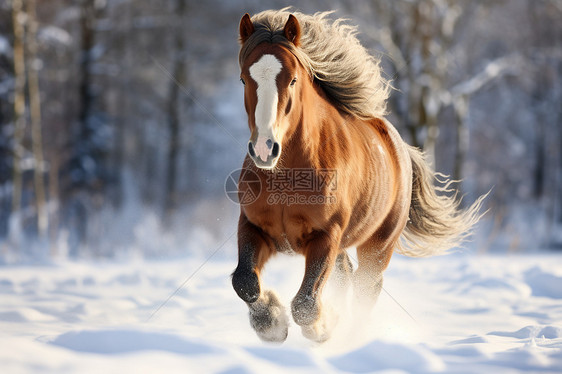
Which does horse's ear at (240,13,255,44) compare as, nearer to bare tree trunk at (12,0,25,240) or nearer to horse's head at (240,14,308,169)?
horse's head at (240,14,308,169)

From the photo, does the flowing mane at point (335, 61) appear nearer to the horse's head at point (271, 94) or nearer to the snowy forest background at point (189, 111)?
the horse's head at point (271, 94)

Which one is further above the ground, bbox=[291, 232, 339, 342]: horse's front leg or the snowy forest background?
the snowy forest background

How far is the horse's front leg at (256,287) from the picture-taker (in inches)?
116

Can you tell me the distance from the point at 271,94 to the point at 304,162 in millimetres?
479

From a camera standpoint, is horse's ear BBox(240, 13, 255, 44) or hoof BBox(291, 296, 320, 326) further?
horse's ear BBox(240, 13, 255, 44)

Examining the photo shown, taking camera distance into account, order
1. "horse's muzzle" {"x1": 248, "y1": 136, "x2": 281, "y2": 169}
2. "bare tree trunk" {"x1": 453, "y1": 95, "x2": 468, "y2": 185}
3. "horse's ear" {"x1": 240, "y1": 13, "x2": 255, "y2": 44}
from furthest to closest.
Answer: "bare tree trunk" {"x1": 453, "y1": 95, "x2": 468, "y2": 185} < "horse's ear" {"x1": 240, "y1": 13, "x2": 255, "y2": 44} < "horse's muzzle" {"x1": 248, "y1": 136, "x2": 281, "y2": 169}

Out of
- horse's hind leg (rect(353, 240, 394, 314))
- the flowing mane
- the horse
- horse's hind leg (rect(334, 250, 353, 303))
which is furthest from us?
horse's hind leg (rect(334, 250, 353, 303))

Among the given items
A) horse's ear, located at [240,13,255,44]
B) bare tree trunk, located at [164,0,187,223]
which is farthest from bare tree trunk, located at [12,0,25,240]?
horse's ear, located at [240,13,255,44]

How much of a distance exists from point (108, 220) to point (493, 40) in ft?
42.2

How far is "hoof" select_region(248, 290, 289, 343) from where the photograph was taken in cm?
305

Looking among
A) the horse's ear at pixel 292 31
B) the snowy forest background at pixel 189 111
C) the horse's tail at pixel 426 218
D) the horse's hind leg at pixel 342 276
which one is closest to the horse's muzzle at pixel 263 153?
the horse's ear at pixel 292 31

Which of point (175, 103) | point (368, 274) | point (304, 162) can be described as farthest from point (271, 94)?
point (175, 103)

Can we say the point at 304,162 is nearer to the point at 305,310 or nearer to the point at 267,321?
the point at 305,310

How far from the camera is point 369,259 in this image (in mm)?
3936
